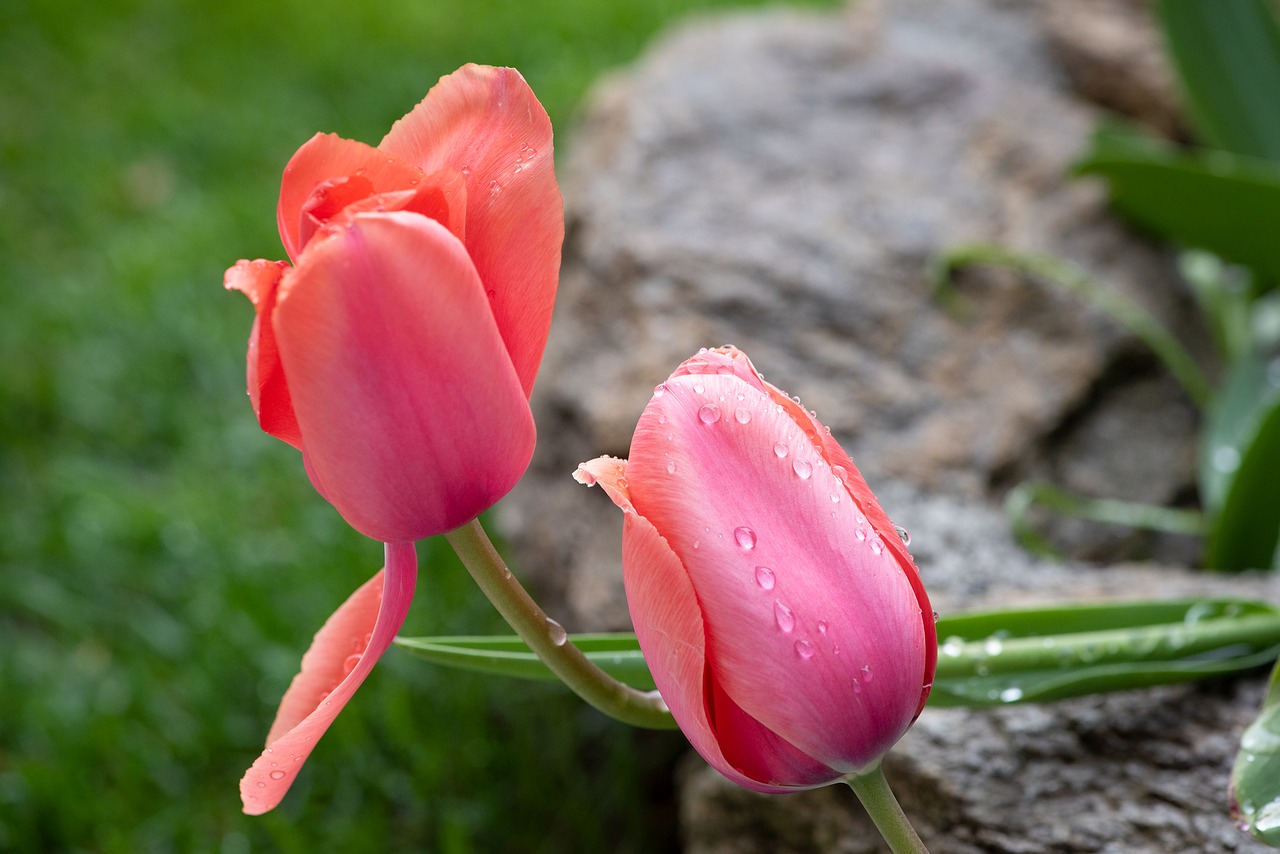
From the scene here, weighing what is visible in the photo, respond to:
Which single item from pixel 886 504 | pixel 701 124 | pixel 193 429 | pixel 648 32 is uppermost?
pixel 701 124

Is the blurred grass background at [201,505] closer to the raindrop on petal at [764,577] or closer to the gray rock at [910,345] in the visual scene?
the gray rock at [910,345]

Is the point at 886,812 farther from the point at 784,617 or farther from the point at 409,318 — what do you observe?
the point at 409,318

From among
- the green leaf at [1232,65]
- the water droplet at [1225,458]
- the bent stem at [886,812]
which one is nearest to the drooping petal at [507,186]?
the bent stem at [886,812]

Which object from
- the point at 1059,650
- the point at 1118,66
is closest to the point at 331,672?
the point at 1059,650

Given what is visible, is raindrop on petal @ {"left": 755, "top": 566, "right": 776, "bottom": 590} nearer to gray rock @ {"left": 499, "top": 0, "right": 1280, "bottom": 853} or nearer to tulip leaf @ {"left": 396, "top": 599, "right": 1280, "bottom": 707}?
tulip leaf @ {"left": 396, "top": 599, "right": 1280, "bottom": 707}

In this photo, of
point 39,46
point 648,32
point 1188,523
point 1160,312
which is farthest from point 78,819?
point 39,46

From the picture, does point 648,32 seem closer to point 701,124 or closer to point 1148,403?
point 701,124

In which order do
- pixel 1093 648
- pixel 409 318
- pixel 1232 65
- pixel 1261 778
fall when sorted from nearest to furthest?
1. pixel 409 318
2. pixel 1261 778
3. pixel 1093 648
4. pixel 1232 65

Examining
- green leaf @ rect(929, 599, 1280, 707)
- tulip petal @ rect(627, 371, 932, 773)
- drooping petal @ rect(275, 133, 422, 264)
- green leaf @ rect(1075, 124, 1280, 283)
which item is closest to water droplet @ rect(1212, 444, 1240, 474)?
green leaf @ rect(1075, 124, 1280, 283)
